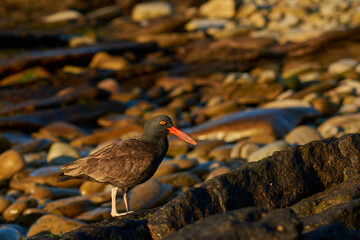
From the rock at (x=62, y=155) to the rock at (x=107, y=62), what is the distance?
9.85 meters

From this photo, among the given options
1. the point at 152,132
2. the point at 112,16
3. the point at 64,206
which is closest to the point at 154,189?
the point at 64,206

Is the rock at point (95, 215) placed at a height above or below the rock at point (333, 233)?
below

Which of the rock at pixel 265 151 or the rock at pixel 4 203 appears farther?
the rock at pixel 265 151

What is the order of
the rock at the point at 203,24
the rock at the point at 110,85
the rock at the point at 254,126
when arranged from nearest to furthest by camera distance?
the rock at the point at 254,126 < the rock at the point at 110,85 < the rock at the point at 203,24

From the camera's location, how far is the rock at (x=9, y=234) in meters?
7.10

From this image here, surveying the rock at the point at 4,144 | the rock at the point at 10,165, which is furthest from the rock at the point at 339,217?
the rock at the point at 4,144

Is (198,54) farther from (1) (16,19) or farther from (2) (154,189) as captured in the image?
(2) (154,189)

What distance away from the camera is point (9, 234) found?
23.6 ft

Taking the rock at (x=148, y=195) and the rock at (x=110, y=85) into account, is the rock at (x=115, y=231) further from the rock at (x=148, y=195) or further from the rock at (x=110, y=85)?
the rock at (x=110, y=85)

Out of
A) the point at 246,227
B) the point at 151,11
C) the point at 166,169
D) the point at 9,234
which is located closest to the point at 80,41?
the point at 151,11

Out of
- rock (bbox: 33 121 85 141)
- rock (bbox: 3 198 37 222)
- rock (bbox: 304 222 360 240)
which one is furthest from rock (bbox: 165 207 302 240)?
rock (bbox: 33 121 85 141)

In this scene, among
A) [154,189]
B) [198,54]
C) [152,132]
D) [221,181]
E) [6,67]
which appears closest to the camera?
[221,181]

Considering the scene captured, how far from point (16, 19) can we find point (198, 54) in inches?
551

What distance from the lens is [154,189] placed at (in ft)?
27.6
